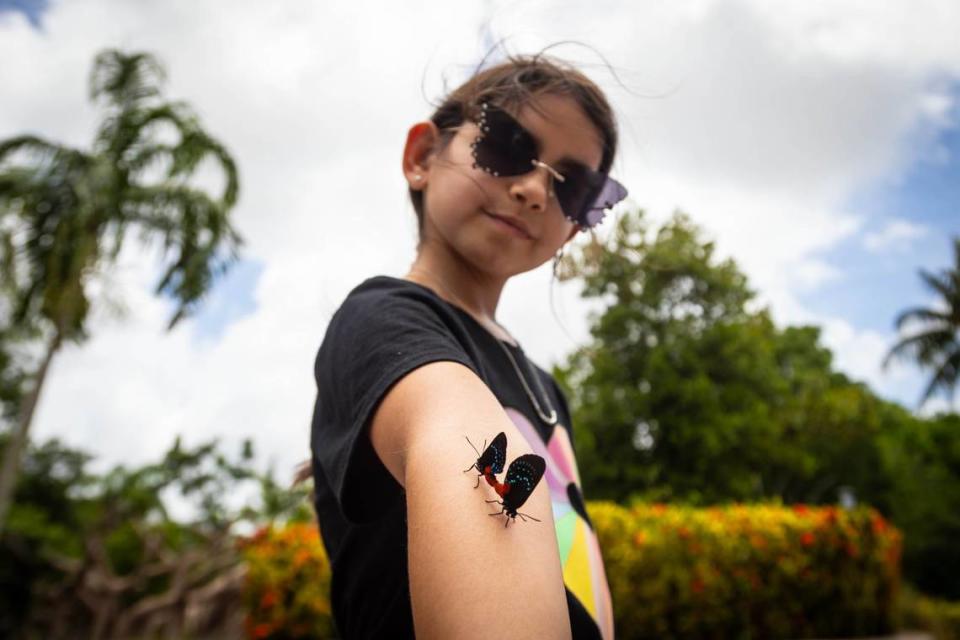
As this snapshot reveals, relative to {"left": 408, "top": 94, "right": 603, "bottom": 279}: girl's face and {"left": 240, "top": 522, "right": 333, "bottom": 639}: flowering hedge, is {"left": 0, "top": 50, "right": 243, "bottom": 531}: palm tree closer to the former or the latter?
{"left": 240, "top": 522, "right": 333, "bottom": 639}: flowering hedge

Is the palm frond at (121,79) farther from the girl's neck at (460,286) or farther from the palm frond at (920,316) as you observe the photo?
the palm frond at (920,316)

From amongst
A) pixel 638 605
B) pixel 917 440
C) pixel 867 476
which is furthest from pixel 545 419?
pixel 917 440

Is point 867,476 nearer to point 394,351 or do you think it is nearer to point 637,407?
point 637,407

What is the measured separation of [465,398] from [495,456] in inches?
2.9

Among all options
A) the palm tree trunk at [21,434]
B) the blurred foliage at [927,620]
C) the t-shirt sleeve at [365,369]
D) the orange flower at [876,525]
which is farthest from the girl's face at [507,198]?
the palm tree trunk at [21,434]

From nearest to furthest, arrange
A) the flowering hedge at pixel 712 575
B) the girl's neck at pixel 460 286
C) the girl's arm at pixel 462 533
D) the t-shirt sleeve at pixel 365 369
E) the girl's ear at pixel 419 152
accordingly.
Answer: the girl's arm at pixel 462 533
the t-shirt sleeve at pixel 365 369
the girl's neck at pixel 460 286
the girl's ear at pixel 419 152
the flowering hedge at pixel 712 575

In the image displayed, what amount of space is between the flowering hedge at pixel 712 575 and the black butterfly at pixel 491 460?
663 cm

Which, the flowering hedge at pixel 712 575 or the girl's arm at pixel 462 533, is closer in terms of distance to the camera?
the girl's arm at pixel 462 533

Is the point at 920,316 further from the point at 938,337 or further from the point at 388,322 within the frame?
the point at 388,322

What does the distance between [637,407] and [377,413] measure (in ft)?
62.6

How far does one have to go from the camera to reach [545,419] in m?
1.24

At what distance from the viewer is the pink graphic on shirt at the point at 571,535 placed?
106 cm

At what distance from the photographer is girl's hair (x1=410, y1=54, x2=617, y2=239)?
126 cm

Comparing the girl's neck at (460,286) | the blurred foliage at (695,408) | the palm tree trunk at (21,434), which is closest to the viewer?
the girl's neck at (460,286)
